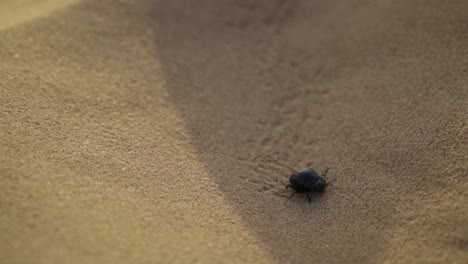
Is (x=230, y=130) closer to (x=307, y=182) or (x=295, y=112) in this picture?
(x=295, y=112)

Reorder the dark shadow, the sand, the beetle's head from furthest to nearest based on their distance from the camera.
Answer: the beetle's head < the dark shadow < the sand

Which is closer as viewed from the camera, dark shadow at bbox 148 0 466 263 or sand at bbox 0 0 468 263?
sand at bbox 0 0 468 263

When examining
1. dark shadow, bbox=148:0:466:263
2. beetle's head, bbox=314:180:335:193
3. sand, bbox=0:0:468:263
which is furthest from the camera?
beetle's head, bbox=314:180:335:193

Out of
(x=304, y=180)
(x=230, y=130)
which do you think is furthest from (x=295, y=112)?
(x=304, y=180)

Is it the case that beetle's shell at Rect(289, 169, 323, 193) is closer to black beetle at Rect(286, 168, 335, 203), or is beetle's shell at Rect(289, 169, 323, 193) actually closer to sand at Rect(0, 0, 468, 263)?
black beetle at Rect(286, 168, 335, 203)

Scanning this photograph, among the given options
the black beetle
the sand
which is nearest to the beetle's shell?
the black beetle

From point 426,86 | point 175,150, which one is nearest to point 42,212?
point 175,150

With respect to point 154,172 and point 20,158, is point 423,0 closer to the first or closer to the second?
point 154,172
